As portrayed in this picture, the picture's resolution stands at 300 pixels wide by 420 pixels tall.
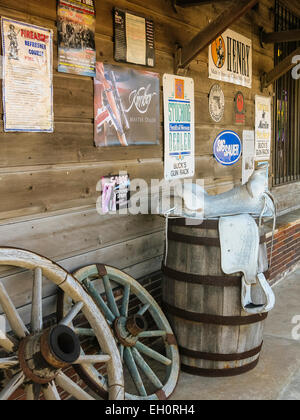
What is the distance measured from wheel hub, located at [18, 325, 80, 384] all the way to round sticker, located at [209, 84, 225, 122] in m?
2.88

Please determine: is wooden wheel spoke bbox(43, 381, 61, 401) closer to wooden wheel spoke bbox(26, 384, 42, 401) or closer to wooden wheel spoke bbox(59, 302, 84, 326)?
wooden wheel spoke bbox(26, 384, 42, 401)

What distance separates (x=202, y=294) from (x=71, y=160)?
127 centimetres

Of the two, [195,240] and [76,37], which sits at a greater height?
[76,37]

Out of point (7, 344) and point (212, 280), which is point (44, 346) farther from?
point (212, 280)

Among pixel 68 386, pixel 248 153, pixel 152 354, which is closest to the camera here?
pixel 68 386

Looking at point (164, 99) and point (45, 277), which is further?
point (164, 99)

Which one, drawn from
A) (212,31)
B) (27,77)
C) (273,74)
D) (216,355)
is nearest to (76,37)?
(27,77)

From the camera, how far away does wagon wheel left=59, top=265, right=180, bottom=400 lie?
10.8 ft

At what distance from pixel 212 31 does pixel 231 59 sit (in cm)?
125

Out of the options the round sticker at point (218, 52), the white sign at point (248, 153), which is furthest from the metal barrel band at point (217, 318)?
the round sticker at point (218, 52)

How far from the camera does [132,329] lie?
3.30m

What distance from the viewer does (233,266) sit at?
11.2 ft

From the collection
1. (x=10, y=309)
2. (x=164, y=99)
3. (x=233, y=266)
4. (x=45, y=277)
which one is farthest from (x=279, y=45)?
(x=10, y=309)

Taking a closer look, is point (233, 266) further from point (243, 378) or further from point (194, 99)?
point (194, 99)
